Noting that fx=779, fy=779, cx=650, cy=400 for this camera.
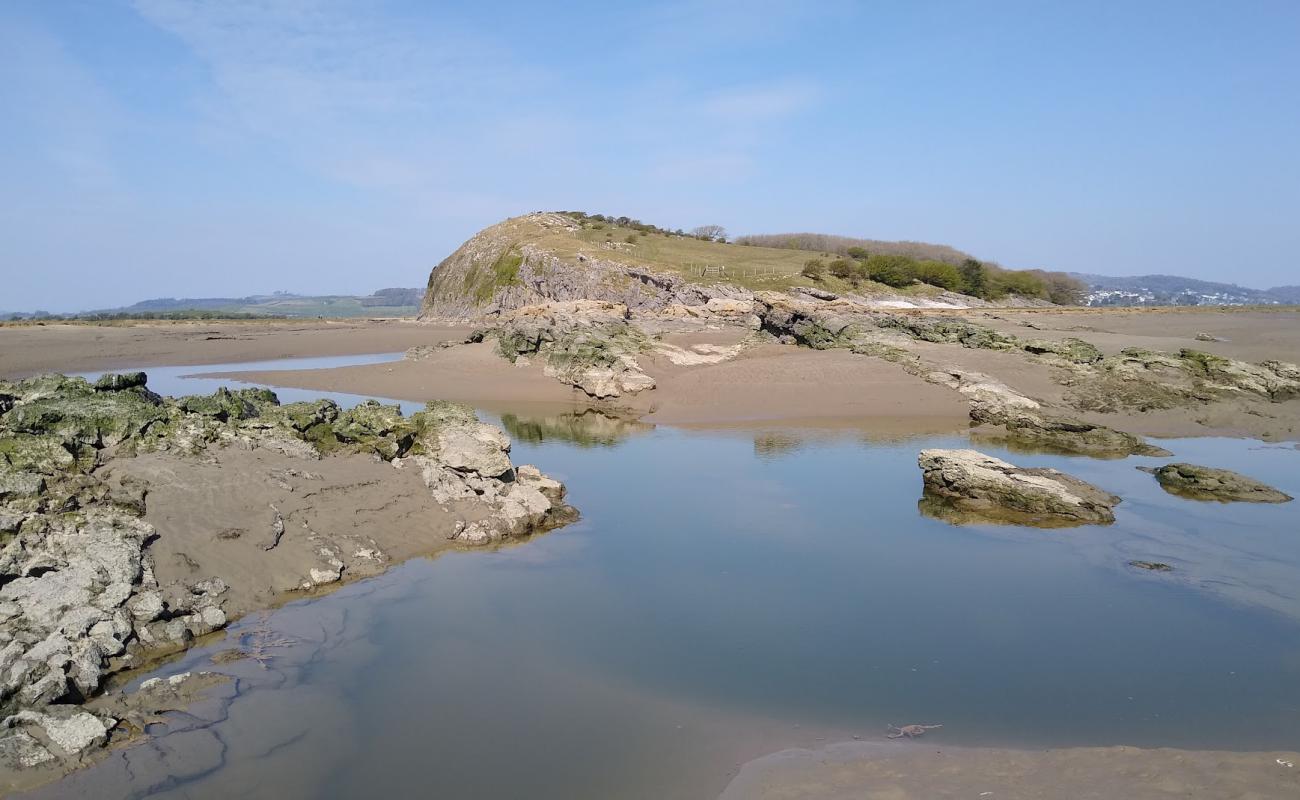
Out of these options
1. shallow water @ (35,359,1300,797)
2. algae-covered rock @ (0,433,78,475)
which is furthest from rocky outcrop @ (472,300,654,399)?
algae-covered rock @ (0,433,78,475)

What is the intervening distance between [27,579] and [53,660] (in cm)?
131

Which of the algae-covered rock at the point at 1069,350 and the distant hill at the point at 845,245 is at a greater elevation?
the distant hill at the point at 845,245

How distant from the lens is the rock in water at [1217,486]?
1223 cm

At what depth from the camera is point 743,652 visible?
7.11 m

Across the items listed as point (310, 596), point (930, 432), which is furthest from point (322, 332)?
point (310, 596)

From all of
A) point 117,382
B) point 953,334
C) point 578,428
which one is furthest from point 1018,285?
point 117,382

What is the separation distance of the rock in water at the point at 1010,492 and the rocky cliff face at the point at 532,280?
34739 millimetres

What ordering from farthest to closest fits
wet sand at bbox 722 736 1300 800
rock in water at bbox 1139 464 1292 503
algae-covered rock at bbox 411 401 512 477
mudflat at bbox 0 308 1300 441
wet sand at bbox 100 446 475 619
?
mudflat at bbox 0 308 1300 441 → rock in water at bbox 1139 464 1292 503 → algae-covered rock at bbox 411 401 512 477 → wet sand at bbox 100 446 475 619 → wet sand at bbox 722 736 1300 800

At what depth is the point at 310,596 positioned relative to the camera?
27.1 feet

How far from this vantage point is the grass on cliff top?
5094 centimetres

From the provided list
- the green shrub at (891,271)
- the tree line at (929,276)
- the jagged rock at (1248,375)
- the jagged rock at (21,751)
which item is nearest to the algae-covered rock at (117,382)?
the jagged rock at (21,751)

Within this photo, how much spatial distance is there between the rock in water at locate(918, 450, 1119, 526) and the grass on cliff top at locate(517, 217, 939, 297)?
37675 mm

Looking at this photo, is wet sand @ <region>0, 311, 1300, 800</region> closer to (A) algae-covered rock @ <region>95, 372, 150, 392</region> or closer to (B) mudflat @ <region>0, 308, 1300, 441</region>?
(B) mudflat @ <region>0, 308, 1300, 441</region>

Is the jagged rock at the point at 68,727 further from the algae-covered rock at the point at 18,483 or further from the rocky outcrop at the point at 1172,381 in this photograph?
the rocky outcrop at the point at 1172,381
